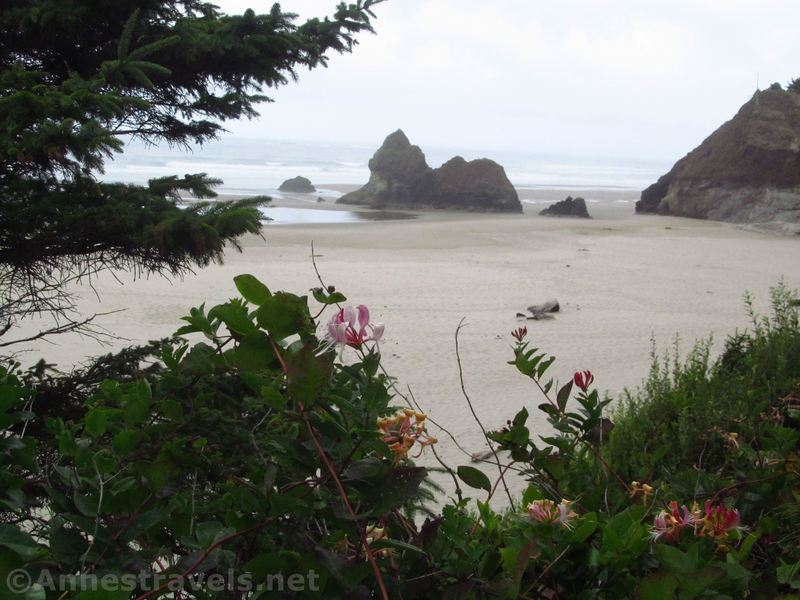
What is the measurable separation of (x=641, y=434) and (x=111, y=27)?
3931mm

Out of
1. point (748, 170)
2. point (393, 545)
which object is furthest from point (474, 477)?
point (748, 170)

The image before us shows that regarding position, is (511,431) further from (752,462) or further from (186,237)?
(186,237)

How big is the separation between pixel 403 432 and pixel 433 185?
4203 centimetres

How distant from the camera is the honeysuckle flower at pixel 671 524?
4.32 ft

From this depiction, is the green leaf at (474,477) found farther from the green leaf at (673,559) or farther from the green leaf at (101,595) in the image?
the green leaf at (101,595)

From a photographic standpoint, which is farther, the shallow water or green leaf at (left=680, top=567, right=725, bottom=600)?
the shallow water

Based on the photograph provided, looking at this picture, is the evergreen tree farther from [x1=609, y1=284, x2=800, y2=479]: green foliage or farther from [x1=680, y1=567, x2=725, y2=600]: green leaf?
[x1=680, y1=567, x2=725, y2=600]: green leaf

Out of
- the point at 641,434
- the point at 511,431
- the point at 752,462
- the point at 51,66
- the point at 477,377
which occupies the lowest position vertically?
the point at 477,377

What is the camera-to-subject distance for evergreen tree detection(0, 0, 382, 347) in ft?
10.6

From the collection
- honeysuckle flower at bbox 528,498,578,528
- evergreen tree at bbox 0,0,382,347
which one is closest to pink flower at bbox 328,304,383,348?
honeysuckle flower at bbox 528,498,578,528

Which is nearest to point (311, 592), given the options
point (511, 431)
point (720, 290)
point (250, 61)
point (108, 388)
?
point (108, 388)

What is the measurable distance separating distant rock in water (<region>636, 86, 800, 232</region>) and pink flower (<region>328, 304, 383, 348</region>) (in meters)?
32.3

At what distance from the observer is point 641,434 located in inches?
184

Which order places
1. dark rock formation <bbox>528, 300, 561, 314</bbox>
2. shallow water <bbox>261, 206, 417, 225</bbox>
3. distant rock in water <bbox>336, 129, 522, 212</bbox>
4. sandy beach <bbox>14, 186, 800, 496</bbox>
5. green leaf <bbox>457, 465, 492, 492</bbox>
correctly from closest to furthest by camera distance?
green leaf <bbox>457, 465, 492, 492</bbox>, sandy beach <bbox>14, 186, 800, 496</bbox>, dark rock formation <bbox>528, 300, 561, 314</bbox>, shallow water <bbox>261, 206, 417, 225</bbox>, distant rock in water <bbox>336, 129, 522, 212</bbox>
